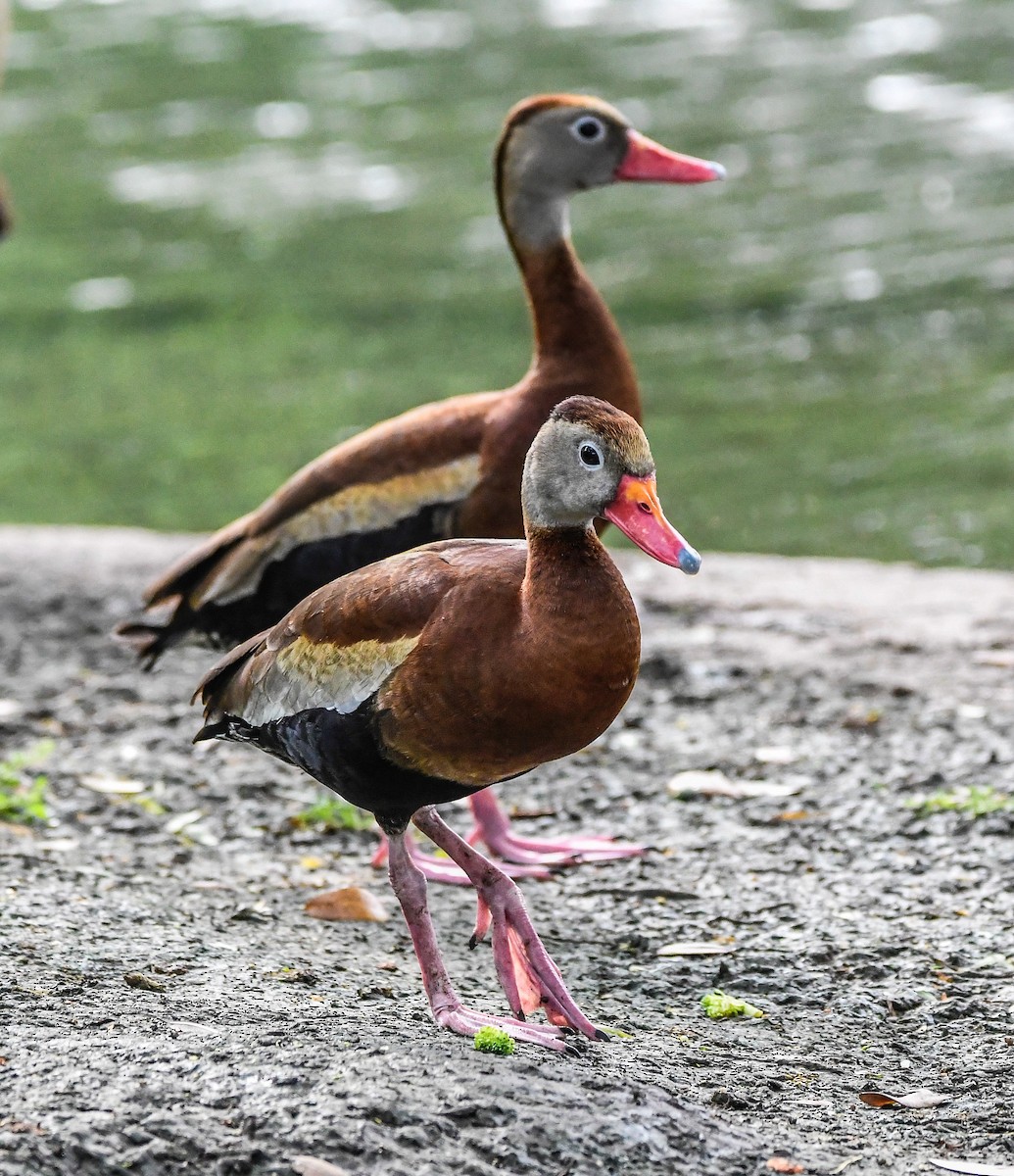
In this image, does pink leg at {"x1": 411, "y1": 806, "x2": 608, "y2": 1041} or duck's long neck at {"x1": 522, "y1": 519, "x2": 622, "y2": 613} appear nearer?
duck's long neck at {"x1": 522, "y1": 519, "x2": 622, "y2": 613}

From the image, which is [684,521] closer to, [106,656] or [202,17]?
[106,656]

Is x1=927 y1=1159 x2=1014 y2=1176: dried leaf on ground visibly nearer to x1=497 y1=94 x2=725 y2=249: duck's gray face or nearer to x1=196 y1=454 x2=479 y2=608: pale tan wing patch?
x1=196 y1=454 x2=479 y2=608: pale tan wing patch

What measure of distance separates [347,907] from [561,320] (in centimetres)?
187

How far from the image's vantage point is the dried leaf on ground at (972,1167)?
357 centimetres

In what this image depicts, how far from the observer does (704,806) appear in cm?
571

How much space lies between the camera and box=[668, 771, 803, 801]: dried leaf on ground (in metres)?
5.76

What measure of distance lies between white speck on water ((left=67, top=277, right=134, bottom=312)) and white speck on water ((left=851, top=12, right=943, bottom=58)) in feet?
30.8

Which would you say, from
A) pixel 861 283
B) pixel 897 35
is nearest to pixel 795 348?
pixel 861 283

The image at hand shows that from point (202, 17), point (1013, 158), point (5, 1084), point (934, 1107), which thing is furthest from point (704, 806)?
point (202, 17)

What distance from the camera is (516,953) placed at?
4219 millimetres

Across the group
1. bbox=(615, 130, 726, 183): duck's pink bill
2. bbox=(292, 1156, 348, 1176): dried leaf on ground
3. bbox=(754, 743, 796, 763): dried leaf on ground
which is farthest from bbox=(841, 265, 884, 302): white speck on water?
bbox=(292, 1156, 348, 1176): dried leaf on ground

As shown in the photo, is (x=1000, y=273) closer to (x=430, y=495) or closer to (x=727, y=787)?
(x=727, y=787)

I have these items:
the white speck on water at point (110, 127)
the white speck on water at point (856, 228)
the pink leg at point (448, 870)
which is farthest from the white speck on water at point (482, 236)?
the pink leg at point (448, 870)

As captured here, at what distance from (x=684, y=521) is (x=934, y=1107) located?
5982 millimetres
